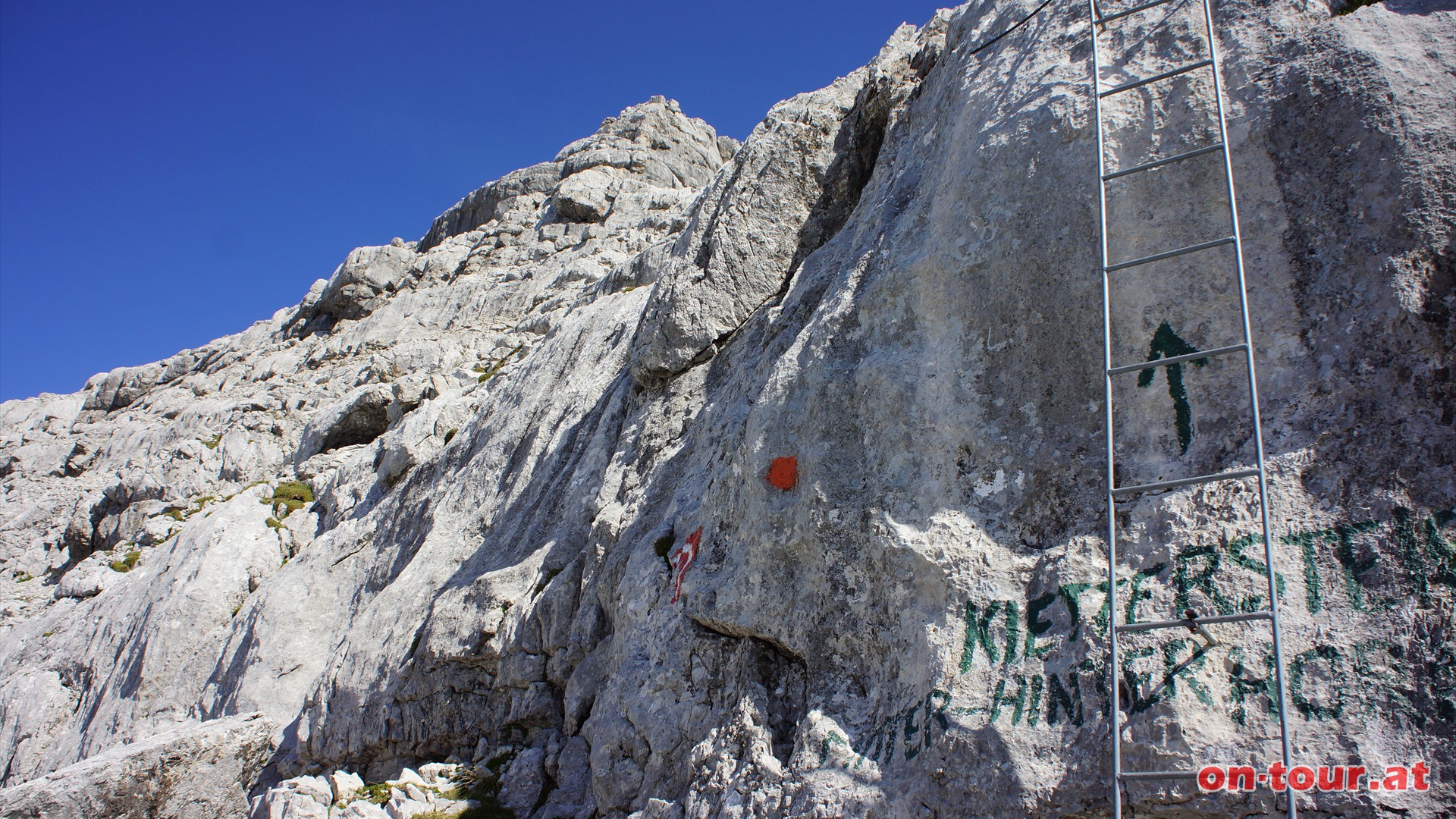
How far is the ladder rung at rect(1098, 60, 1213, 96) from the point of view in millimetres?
8203

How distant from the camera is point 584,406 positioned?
17859 mm

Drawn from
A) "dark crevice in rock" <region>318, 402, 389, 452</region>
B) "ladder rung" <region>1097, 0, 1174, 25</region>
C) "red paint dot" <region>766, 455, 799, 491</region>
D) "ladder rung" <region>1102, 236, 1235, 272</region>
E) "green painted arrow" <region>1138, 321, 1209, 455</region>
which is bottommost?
"red paint dot" <region>766, 455, 799, 491</region>

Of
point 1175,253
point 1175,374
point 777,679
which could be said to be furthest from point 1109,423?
point 777,679

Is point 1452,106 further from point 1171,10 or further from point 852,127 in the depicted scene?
point 852,127

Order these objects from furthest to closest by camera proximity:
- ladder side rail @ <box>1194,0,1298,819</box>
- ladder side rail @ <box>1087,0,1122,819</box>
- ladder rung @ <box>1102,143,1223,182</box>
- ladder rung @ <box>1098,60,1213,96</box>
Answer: ladder rung @ <box>1098,60,1213,96</box> < ladder rung @ <box>1102,143,1223,182</box> < ladder side rail @ <box>1087,0,1122,819</box> < ladder side rail @ <box>1194,0,1298,819</box>

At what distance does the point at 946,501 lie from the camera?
8383 millimetres

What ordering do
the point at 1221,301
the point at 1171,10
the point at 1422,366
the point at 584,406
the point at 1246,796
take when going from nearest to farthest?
the point at 1246,796 → the point at 1422,366 → the point at 1221,301 → the point at 1171,10 → the point at 584,406

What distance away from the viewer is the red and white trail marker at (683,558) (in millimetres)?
10383

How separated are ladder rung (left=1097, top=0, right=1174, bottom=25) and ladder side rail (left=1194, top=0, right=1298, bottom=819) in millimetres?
566

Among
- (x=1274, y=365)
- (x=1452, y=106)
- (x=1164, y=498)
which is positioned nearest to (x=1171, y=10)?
(x=1452, y=106)

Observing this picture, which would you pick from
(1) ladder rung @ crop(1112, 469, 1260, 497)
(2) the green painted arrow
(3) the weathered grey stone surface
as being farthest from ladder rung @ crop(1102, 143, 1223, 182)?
(3) the weathered grey stone surface

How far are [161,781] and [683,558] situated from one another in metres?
8.18

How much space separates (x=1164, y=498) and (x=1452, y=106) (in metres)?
3.93

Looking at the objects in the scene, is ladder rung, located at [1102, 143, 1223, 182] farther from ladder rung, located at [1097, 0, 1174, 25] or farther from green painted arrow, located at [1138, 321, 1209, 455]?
ladder rung, located at [1097, 0, 1174, 25]
